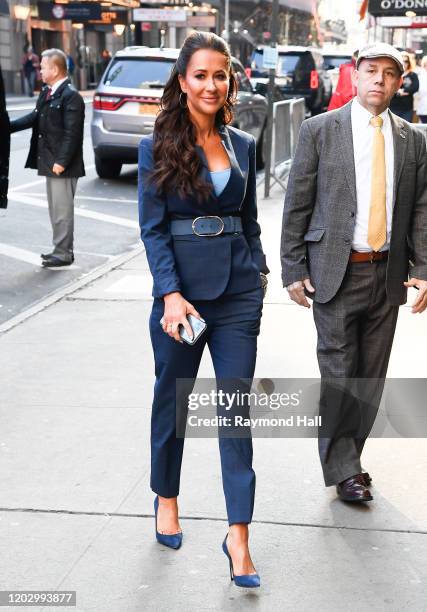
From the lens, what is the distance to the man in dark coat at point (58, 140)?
934 cm

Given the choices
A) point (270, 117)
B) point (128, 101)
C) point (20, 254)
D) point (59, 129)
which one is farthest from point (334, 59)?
point (59, 129)

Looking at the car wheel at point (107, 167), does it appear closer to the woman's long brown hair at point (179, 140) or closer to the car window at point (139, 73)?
the car window at point (139, 73)

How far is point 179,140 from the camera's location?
11.8ft

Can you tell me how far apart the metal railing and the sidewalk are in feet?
28.4

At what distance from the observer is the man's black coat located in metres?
9.34

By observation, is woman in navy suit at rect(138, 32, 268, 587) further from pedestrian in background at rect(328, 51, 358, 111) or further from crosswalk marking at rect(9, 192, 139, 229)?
pedestrian in background at rect(328, 51, 358, 111)

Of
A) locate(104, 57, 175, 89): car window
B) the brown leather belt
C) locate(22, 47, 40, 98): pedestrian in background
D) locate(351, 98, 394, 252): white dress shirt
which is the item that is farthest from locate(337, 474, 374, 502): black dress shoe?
locate(22, 47, 40, 98): pedestrian in background

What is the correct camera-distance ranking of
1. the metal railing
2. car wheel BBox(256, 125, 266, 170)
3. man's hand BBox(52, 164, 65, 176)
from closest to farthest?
man's hand BBox(52, 164, 65, 176)
the metal railing
car wheel BBox(256, 125, 266, 170)

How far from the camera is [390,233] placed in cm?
429

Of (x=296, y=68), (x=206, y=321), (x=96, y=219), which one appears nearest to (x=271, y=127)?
(x=96, y=219)

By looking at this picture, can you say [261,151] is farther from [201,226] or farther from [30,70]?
[30,70]

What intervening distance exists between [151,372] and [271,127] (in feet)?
28.5

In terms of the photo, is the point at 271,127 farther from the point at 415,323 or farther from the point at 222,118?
the point at 222,118

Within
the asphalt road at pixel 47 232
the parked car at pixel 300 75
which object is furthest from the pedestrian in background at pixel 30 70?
the asphalt road at pixel 47 232
